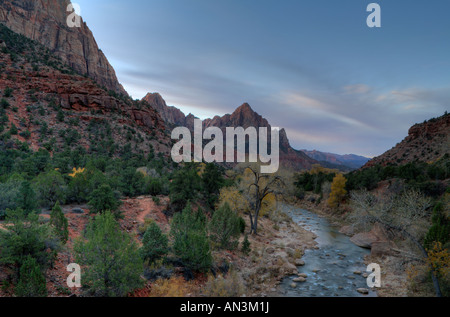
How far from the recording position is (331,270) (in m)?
14.5

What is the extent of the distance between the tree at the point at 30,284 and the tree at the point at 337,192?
34185 millimetres

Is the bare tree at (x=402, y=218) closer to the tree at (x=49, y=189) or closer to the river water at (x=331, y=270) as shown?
the river water at (x=331, y=270)

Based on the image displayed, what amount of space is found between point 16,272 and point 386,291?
15448mm

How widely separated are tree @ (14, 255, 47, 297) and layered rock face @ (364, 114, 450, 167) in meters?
62.4

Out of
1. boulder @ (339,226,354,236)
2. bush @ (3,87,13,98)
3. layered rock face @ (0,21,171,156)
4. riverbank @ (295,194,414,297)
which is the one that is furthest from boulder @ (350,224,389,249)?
bush @ (3,87,13,98)

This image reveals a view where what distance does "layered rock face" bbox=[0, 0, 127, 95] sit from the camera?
72.6 metres

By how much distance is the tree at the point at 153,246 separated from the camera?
407 inches

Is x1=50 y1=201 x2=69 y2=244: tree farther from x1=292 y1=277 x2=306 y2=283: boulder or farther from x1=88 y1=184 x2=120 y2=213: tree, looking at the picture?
x1=292 y1=277 x2=306 y2=283: boulder

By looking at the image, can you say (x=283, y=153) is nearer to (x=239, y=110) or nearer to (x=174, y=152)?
(x=239, y=110)

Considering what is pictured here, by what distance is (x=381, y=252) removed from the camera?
17.2 meters

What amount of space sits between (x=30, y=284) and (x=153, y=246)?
185 inches
